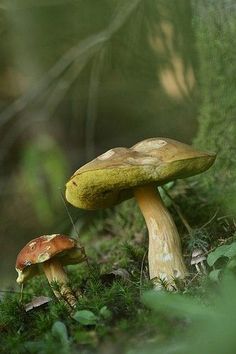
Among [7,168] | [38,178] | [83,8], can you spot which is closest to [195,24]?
[83,8]

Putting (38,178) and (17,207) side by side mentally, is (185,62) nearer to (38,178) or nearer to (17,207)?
(38,178)

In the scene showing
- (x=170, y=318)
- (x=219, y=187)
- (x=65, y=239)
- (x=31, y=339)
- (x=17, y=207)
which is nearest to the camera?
(x=170, y=318)

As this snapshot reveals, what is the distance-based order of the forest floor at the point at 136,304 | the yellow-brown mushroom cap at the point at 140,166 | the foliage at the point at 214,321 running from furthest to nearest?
the yellow-brown mushroom cap at the point at 140,166 → the forest floor at the point at 136,304 → the foliage at the point at 214,321

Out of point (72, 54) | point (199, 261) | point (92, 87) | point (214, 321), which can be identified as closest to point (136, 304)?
point (199, 261)

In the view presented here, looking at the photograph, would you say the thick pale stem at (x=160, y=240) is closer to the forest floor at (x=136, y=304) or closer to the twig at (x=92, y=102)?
the forest floor at (x=136, y=304)

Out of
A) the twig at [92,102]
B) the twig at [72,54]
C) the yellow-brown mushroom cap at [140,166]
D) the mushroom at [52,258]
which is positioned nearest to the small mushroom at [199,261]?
the yellow-brown mushroom cap at [140,166]

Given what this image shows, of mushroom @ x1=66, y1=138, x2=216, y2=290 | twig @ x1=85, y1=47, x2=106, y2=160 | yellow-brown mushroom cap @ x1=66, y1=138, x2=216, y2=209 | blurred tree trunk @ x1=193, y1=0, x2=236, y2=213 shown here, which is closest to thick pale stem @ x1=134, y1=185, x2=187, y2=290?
mushroom @ x1=66, y1=138, x2=216, y2=290
